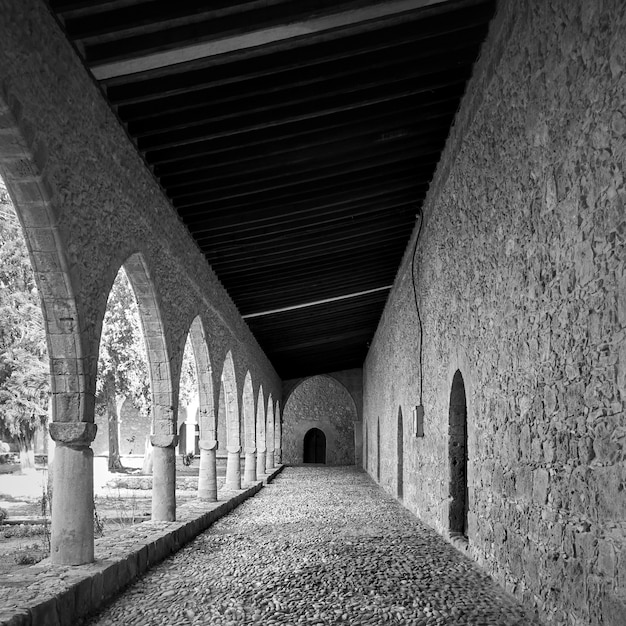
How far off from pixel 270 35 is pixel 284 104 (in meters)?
0.90

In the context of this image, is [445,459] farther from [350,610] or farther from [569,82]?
[569,82]

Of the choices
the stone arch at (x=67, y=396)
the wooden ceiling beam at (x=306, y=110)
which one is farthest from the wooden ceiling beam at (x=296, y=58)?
the stone arch at (x=67, y=396)

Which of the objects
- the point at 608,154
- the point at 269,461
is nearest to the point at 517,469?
the point at 608,154

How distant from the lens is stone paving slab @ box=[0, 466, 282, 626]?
12.4ft

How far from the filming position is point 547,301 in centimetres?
398

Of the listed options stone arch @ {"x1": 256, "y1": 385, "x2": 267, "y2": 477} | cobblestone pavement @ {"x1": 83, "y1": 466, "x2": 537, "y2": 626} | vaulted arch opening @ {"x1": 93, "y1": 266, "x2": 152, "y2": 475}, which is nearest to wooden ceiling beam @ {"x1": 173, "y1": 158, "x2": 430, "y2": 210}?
cobblestone pavement @ {"x1": 83, "y1": 466, "x2": 537, "y2": 626}

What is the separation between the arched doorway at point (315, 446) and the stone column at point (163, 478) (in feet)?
72.5

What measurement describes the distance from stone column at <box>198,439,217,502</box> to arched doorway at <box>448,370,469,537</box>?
154 inches

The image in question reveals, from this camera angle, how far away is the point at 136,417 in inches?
1332

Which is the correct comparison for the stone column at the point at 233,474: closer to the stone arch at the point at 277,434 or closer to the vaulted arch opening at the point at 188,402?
the vaulted arch opening at the point at 188,402

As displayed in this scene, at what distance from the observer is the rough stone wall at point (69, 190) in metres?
3.94

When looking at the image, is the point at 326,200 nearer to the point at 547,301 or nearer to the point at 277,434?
the point at 547,301

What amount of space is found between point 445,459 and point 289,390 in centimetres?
1882

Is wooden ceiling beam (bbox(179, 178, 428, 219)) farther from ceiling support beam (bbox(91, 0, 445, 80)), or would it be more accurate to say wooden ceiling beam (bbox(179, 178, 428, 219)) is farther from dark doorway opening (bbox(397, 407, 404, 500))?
dark doorway opening (bbox(397, 407, 404, 500))
